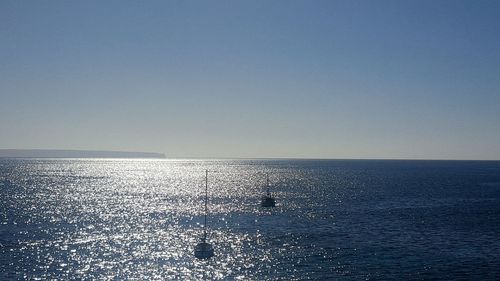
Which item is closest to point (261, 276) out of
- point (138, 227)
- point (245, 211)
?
point (138, 227)

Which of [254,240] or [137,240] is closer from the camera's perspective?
[254,240]

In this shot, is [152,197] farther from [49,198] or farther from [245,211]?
[245,211]

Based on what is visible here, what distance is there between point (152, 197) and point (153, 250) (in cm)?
7629

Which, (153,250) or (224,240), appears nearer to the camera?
(153,250)

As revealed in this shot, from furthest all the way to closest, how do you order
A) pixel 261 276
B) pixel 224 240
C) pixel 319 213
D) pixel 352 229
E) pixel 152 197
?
pixel 152 197, pixel 319 213, pixel 352 229, pixel 224 240, pixel 261 276

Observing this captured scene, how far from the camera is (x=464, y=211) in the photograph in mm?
100688

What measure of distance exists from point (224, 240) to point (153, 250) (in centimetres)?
1166

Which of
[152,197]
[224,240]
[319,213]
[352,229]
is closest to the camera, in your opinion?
[224,240]

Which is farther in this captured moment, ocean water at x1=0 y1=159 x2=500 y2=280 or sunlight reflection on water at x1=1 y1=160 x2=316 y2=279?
sunlight reflection on water at x1=1 y1=160 x2=316 y2=279

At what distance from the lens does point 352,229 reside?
76375 mm

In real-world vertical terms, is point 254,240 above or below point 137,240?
above

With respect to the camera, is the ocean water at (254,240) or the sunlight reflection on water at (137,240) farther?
the sunlight reflection on water at (137,240)

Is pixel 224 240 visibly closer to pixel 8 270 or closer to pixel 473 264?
pixel 8 270

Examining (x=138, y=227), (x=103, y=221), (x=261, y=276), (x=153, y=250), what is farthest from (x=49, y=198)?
(x=261, y=276)
